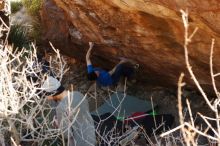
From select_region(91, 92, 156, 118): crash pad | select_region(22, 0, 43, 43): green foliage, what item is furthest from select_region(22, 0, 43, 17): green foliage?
select_region(91, 92, 156, 118): crash pad

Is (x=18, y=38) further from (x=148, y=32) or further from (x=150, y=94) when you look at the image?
(x=148, y=32)

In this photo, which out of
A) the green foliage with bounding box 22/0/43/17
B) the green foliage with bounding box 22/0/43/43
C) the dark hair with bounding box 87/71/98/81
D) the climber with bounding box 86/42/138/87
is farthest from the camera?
the green foliage with bounding box 22/0/43/17

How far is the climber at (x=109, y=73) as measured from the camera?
9.49 meters

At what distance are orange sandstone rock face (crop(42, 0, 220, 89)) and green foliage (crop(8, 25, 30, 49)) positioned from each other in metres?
1.65

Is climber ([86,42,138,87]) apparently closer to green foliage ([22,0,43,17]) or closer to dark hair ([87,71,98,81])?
dark hair ([87,71,98,81])

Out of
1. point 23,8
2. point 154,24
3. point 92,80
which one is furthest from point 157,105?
point 23,8

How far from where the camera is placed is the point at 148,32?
282 inches

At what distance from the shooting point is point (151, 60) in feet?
27.6

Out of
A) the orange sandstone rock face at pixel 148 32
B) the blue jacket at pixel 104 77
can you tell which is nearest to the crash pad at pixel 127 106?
the blue jacket at pixel 104 77

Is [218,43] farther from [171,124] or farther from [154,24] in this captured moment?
[171,124]

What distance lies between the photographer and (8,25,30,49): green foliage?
36.8 ft

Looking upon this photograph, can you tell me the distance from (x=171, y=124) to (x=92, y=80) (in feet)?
8.90

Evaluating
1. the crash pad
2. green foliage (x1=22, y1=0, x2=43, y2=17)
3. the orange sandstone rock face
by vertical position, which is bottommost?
the crash pad

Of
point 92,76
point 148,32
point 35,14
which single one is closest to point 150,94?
point 92,76
